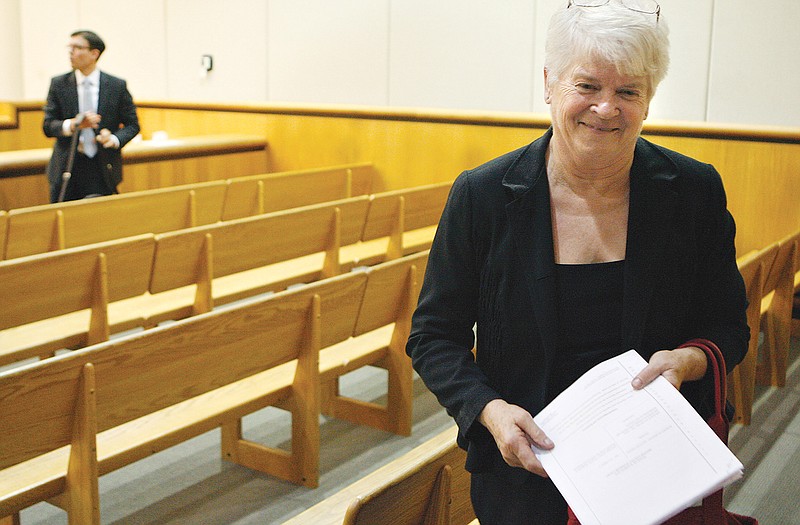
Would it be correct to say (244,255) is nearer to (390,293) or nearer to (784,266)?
(390,293)

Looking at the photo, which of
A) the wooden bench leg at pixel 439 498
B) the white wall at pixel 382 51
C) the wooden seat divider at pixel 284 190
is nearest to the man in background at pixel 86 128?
the wooden seat divider at pixel 284 190

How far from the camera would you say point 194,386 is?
302cm

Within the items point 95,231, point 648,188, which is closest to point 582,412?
point 648,188

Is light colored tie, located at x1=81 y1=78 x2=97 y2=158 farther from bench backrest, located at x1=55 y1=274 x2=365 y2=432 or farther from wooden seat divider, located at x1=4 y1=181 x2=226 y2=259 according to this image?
bench backrest, located at x1=55 y1=274 x2=365 y2=432

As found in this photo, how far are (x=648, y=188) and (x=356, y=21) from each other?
7.02 metres

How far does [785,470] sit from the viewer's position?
12.6 feet

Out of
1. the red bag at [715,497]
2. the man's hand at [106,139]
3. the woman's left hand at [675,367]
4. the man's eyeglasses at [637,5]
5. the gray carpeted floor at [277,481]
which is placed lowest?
the gray carpeted floor at [277,481]

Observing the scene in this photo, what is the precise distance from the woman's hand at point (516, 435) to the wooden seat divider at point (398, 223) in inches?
163

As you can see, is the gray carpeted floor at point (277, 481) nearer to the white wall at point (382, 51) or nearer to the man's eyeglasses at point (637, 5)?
the man's eyeglasses at point (637, 5)

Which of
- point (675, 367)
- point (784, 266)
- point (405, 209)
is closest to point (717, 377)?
point (675, 367)

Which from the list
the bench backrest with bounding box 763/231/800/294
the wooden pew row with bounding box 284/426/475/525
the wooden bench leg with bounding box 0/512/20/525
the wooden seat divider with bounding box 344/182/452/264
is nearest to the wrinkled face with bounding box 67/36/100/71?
the wooden seat divider with bounding box 344/182/452/264

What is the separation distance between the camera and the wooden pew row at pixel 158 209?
479cm

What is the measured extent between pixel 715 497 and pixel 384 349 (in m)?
2.79

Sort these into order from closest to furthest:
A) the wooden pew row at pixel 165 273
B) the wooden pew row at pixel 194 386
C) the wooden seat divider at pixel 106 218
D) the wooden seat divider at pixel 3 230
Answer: the wooden pew row at pixel 194 386 → the wooden pew row at pixel 165 273 → the wooden seat divider at pixel 3 230 → the wooden seat divider at pixel 106 218
